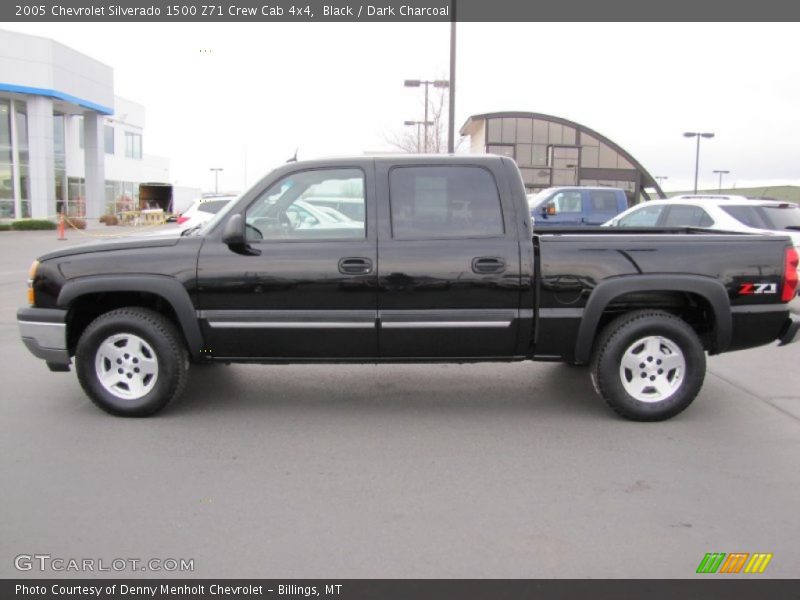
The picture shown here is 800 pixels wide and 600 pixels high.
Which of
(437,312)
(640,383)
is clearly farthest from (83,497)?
(640,383)

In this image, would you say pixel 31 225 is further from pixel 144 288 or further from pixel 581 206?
pixel 144 288

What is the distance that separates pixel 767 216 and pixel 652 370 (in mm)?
6768

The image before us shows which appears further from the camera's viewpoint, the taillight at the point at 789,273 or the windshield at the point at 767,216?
the windshield at the point at 767,216

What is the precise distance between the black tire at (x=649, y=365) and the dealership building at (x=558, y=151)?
157ft

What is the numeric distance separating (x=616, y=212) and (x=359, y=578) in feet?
53.6

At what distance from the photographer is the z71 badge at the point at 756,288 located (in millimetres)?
5152

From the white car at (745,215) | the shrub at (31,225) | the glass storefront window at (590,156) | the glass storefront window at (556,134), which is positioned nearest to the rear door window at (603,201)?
the white car at (745,215)

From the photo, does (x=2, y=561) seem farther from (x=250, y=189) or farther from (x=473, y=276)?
(x=473, y=276)

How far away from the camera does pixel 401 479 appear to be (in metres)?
4.20

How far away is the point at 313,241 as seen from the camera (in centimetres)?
511

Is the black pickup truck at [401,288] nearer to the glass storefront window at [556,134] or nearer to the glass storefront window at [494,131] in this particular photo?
the glass storefront window at [494,131]

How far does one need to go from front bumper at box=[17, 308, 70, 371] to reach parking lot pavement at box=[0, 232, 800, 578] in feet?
1.64

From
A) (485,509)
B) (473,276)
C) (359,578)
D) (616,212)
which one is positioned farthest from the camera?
(616,212)

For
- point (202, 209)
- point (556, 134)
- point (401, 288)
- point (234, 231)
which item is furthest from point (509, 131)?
point (234, 231)
